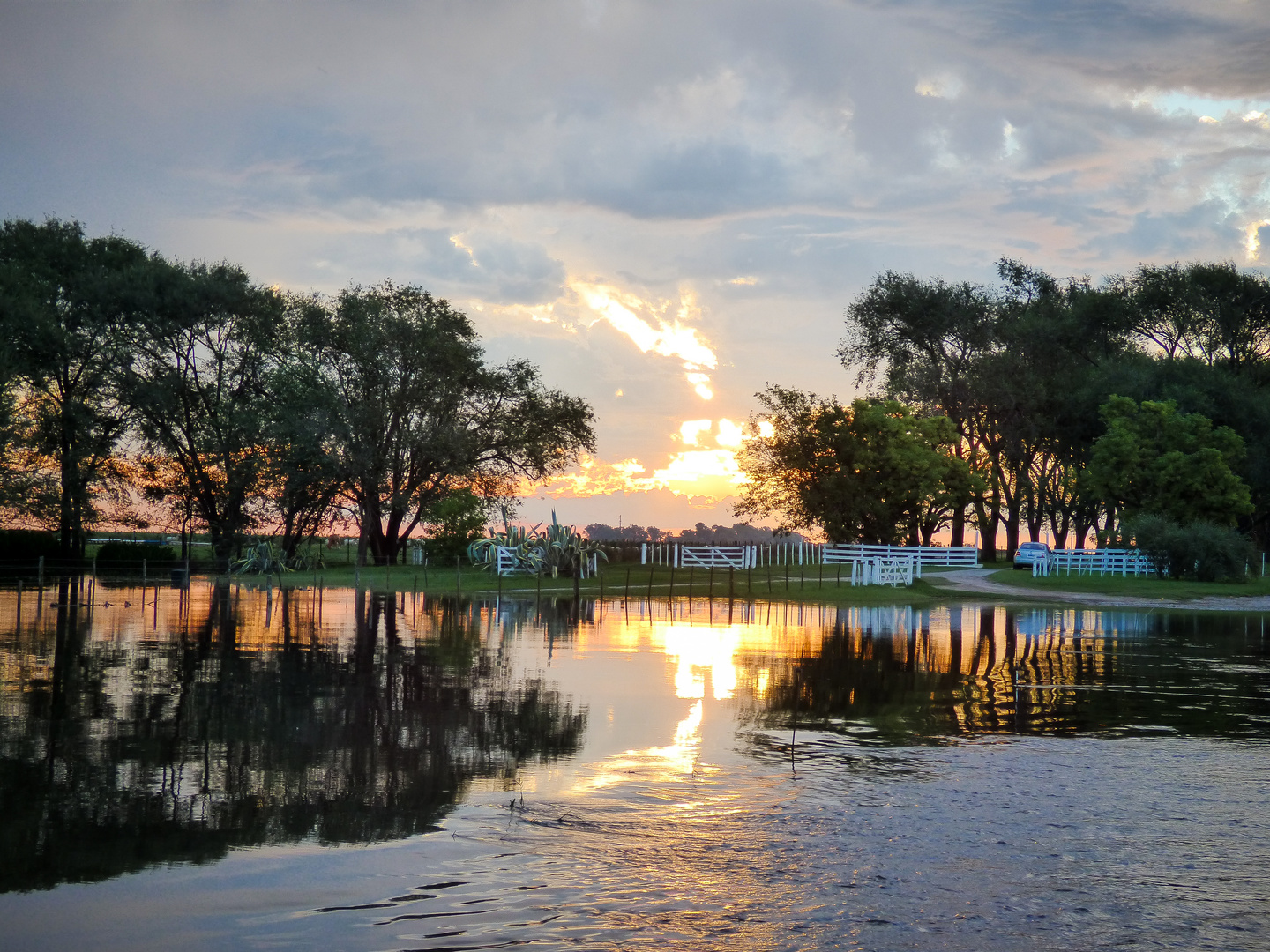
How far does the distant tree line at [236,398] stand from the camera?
64.2 metres

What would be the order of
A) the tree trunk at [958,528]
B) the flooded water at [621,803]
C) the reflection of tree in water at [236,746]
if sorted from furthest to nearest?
the tree trunk at [958,528], the reflection of tree in water at [236,746], the flooded water at [621,803]

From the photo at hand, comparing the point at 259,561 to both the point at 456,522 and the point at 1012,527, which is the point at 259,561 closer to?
the point at 456,522

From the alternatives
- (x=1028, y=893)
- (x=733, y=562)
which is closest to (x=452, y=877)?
(x=1028, y=893)

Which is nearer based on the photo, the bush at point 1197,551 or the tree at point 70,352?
the bush at point 1197,551

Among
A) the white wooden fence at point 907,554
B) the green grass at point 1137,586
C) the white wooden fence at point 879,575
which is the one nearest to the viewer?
the green grass at point 1137,586

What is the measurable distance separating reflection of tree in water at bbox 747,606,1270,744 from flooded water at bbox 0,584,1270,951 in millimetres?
132

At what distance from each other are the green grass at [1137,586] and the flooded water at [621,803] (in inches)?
1199

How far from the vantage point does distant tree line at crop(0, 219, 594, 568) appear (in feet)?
211

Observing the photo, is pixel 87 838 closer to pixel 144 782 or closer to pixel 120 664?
pixel 144 782

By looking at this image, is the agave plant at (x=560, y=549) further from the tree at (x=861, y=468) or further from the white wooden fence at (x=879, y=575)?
the tree at (x=861, y=468)

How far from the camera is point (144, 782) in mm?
11680

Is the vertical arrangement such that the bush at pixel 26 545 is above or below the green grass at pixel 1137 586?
above

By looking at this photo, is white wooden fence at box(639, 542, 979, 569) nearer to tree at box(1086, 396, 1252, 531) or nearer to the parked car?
the parked car

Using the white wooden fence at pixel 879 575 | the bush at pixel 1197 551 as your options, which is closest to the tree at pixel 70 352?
the white wooden fence at pixel 879 575
